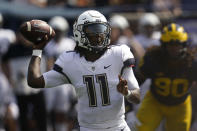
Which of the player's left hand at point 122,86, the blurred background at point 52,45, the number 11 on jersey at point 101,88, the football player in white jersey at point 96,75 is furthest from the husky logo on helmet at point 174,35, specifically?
the player's left hand at point 122,86

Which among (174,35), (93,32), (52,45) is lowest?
(52,45)

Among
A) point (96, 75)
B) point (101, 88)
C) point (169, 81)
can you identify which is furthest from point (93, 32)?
point (169, 81)

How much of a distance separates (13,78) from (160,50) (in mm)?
3588

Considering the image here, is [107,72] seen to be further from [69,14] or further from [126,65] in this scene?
[69,14]

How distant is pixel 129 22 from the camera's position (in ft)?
35.9

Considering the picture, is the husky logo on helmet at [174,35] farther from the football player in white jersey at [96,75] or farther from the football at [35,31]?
the football at [35,31]

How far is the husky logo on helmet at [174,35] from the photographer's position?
6.83 m

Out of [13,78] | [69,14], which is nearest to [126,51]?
[13,78]

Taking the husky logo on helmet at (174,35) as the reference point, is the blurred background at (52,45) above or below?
below

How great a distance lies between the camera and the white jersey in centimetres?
521

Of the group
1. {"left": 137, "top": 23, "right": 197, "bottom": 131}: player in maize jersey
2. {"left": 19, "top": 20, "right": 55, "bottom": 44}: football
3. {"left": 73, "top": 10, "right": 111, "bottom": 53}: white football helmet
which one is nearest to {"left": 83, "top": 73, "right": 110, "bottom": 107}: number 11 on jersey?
{"left": 73, "top": 10, "right": 111, "bottom": 53}: white football helmet

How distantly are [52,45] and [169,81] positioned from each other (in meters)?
3.14

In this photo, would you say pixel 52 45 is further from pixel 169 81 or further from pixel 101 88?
pixel 101 88

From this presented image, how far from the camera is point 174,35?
6.85 metres
